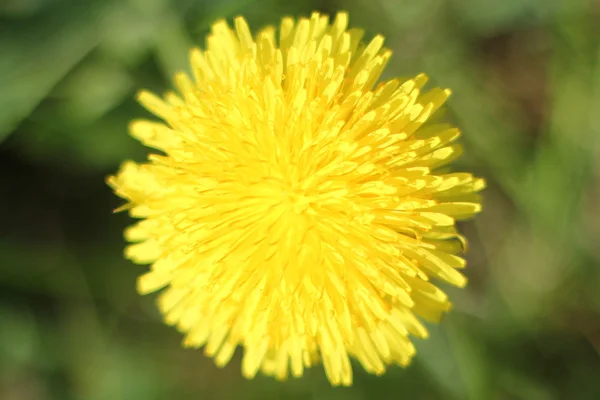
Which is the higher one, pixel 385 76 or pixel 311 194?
pixel 385 76

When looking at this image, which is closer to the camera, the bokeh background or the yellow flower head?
the yellow flower head

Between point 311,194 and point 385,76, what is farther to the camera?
point 385,76

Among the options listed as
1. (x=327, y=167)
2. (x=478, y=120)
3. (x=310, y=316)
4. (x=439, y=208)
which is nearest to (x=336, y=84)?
(x=327, y=167)

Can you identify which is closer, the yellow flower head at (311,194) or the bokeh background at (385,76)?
the yellow flower head at (311,194)

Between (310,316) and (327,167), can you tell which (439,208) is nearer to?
(327,167)
